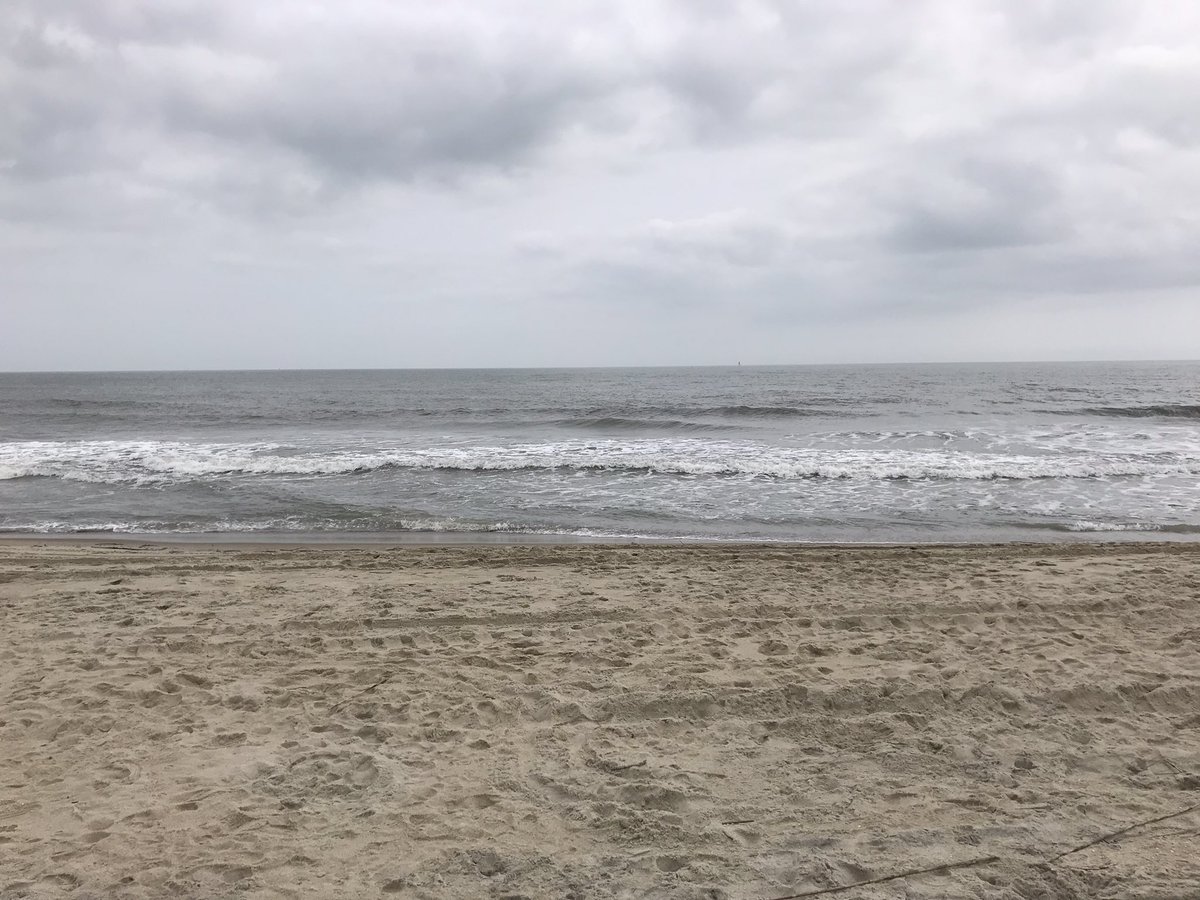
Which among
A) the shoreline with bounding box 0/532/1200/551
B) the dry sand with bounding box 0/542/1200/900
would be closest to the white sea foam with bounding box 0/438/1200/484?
the shoreline with bounding box 0/532/1200/551

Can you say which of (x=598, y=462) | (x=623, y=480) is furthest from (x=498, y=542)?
(x=598, y=462)

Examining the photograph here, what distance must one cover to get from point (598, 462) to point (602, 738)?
525 inches

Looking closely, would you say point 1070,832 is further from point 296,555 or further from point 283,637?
point 296,555

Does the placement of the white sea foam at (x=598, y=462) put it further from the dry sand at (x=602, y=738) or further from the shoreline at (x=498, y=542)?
the dry sand at (x=602, y=738)

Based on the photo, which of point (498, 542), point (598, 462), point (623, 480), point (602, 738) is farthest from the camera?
point (598, 462)

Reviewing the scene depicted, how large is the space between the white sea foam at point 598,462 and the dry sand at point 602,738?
29.1 feet

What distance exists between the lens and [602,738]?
13.7ft

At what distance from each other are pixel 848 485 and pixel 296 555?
419 inches

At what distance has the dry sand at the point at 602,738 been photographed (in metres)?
3.05

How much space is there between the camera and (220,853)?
3152 millimetres

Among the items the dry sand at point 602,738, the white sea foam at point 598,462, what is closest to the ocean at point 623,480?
the white sea foam at point 598,462

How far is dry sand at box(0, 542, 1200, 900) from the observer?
3047 mm

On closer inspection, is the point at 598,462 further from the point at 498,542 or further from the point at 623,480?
the point at 498,542

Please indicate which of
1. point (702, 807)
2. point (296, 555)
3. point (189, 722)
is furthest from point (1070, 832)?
point (296, 555)
